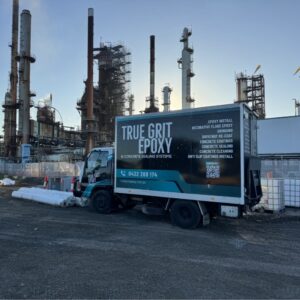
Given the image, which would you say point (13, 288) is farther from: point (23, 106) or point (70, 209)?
point (23, 106)

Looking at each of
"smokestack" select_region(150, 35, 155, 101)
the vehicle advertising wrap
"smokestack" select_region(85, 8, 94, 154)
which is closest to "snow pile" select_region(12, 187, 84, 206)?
the vehicle advertising wrap

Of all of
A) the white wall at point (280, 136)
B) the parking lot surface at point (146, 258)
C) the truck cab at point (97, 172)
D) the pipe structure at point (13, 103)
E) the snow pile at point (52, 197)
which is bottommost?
the parking lot surface at point (146, 258)

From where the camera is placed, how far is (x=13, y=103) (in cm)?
4434

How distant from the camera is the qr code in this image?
314 inches

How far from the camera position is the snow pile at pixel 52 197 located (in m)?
12.6

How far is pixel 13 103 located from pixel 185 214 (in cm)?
4266

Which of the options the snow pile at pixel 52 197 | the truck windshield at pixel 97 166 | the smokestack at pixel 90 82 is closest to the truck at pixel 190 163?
the truck windshield at pixel 97 166

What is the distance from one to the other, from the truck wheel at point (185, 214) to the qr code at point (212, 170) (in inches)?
40.0

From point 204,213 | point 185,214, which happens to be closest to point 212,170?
point 204,213

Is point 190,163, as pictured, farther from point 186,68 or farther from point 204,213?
point 186,68

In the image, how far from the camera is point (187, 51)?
155ft

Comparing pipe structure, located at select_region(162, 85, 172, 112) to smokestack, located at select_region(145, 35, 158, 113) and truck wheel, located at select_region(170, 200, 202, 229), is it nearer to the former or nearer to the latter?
smokestack, located at select_region(145, 35, 158, 113)

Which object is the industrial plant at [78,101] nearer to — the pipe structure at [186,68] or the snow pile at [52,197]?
the pipe structure at [186,68]

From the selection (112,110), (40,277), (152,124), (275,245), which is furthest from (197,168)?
(112,110)
